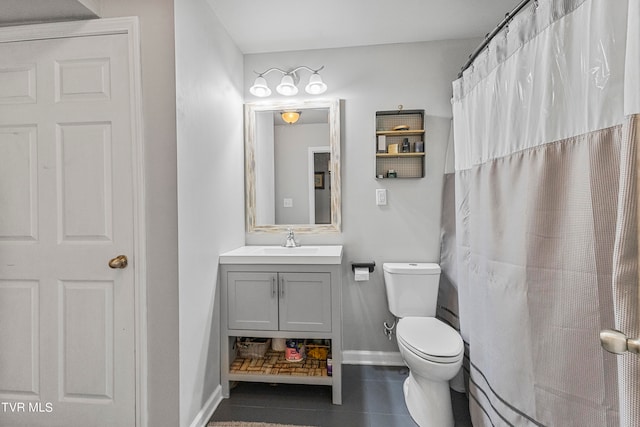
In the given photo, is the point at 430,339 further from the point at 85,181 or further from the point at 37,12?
the point at 37,12

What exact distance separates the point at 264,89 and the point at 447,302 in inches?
82.3

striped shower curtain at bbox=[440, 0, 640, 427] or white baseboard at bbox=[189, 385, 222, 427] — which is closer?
striped shower curtain at bbox=[440, 0, 640, 427]

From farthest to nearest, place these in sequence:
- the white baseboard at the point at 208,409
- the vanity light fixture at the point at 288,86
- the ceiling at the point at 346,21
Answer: the vanity light fixture at the point at 288,86
the ceiling at the point at 346,21
the white baseboard at the point at 208,409

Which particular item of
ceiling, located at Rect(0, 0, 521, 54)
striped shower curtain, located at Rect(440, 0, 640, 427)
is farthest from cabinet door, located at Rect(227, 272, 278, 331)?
ceiling, located at Rect(0, 0, 521, 54)

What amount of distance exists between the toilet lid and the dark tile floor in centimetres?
45

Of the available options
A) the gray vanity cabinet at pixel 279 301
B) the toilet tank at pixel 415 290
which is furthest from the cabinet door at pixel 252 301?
the toilet tank at pixel 415 290

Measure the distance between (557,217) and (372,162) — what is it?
1303mm

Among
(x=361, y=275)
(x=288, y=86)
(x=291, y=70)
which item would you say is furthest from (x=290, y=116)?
(x=361, y=275)

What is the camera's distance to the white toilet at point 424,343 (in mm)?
1434

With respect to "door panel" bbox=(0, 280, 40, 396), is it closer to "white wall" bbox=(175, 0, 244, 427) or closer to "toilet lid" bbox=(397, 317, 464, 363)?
"white wall" bbox=(175, 0, 244, 427)

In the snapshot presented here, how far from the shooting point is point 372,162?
2.15 metres

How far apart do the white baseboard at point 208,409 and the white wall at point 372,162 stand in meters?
0.95

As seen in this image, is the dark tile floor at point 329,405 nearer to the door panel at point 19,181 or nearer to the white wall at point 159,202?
the white wall at point 159,202

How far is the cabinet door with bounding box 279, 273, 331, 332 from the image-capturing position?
171cm
